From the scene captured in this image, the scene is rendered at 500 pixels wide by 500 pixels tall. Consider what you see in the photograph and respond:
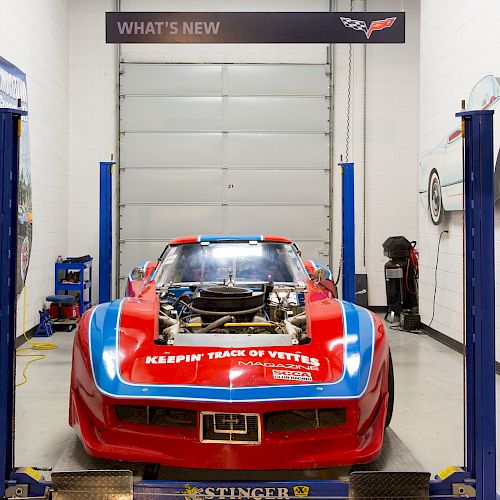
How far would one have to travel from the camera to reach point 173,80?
10.8 meters

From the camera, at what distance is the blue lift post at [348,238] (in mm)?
7027

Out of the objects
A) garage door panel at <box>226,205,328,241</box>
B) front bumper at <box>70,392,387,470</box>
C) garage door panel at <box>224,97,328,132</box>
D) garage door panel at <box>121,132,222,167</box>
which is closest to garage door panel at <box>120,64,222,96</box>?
garage door panel at <box>224,97,328,132</box>

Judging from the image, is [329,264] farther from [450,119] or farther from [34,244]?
[34,244]

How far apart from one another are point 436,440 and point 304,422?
1.70 meters

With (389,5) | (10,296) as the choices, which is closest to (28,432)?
(10,296)

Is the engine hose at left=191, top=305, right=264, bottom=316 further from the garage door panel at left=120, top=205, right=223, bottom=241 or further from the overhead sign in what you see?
the garage door panel at left=120, top=205, right=223, bottom=241

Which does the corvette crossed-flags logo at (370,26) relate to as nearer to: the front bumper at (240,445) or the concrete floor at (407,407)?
the concrete floor at (407,407)

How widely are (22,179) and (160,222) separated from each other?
3239 millimetres

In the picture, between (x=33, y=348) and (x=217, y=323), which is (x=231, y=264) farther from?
(x=33, y=348)

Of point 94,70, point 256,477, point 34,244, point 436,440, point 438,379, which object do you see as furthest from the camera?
point 94,70

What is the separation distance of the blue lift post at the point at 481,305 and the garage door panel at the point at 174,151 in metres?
8.21

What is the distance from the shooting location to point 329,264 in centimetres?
1091

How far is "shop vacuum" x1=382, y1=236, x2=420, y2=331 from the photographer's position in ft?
31.2

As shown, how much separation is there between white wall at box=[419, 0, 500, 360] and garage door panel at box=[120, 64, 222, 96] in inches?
138
